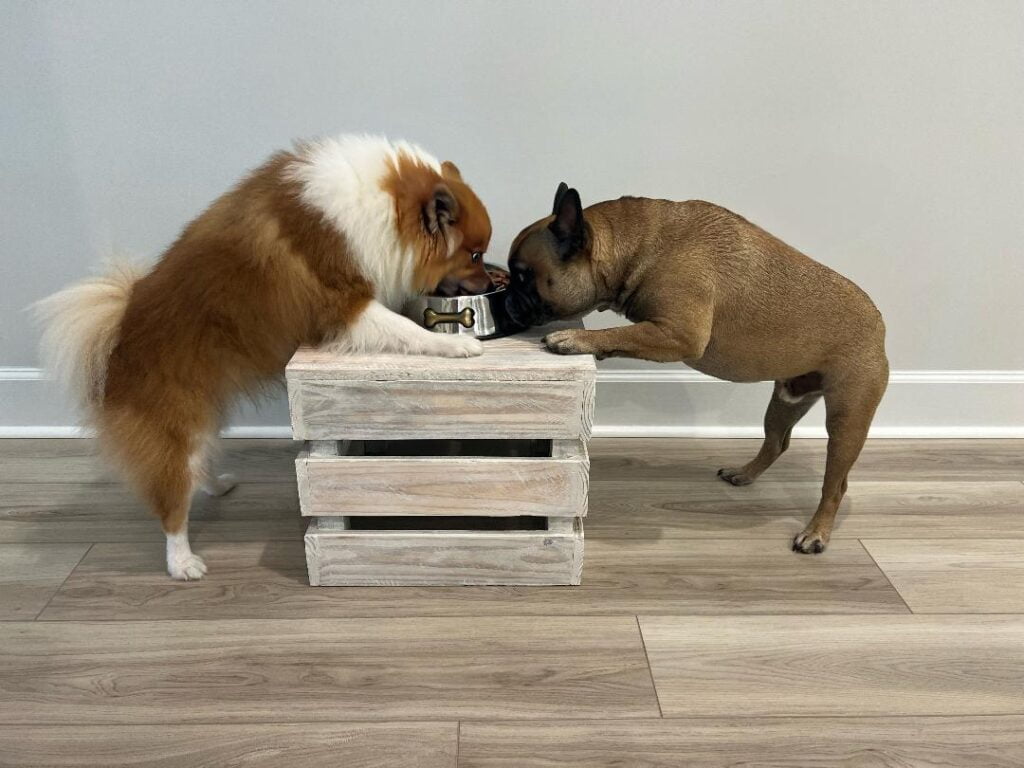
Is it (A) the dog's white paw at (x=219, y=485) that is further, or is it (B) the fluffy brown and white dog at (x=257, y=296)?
(A) the dog's white paw at (x=219, y=485)

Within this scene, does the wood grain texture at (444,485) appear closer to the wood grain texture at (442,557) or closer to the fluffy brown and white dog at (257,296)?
the wood grain texture at (442,557)

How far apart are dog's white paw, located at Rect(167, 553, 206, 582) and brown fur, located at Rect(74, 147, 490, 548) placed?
0.18 metres

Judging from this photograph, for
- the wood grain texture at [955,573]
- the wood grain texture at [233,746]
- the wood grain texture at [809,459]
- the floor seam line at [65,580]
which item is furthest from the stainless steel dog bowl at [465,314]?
the wood grain texture at [955,573]

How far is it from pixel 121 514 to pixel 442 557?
0.87 m

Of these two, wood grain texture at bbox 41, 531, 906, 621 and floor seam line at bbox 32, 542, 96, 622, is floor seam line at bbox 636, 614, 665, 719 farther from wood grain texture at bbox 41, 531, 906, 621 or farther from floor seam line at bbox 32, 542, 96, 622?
floor seam line at bbox 32, 542, 96, 622

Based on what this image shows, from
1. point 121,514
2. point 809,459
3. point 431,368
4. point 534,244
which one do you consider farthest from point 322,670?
point 809,459

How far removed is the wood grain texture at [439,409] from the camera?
1.39 metres

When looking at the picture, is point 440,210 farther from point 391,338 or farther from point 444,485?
point 444,485

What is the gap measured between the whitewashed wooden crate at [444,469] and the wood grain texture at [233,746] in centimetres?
38

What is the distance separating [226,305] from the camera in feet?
4.64

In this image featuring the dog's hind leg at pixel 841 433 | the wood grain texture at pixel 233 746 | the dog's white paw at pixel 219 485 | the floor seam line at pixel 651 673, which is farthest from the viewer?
the dog's white paw at pixel 219 485

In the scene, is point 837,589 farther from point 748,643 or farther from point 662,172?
point 662,172

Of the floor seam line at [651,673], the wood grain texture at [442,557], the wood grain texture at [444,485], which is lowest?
the floor seam line at [651,673]

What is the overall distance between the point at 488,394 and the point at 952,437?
168 centimetres
